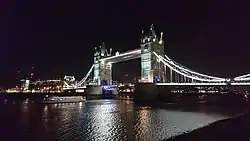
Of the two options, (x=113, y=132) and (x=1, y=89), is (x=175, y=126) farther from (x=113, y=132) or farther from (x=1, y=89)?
(x=1, y=89)

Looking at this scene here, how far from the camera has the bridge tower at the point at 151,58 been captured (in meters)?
61.6

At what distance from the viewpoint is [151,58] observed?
62656 mm

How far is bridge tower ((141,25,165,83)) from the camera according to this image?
61.6 metres

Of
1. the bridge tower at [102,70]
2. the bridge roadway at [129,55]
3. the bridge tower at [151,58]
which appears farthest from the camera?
the bridge tower at [102,70]

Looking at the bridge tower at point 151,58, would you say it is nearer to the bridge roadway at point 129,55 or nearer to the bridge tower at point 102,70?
the bridge roadway at point 129,55

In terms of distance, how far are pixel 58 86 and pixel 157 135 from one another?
102 metres

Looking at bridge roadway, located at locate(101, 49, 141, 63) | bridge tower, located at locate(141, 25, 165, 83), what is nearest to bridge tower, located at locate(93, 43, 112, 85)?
bridge roadway, located at locate(101, 49, 141, 63)

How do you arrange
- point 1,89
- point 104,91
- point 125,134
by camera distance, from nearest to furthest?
point 125,134, point 104,91, point 1,89

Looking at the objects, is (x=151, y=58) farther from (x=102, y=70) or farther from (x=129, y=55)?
(x=102, y=70)

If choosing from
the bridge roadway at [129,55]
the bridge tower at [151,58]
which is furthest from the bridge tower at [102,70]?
the bridge tower at [151,58]

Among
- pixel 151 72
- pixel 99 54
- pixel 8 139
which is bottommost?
pixel 8 139

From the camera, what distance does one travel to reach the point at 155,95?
54344 millimetres

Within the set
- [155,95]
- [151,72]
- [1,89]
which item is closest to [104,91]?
[151,72]

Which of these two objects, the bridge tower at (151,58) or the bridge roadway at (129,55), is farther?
the bridge roadway at (129,55)
